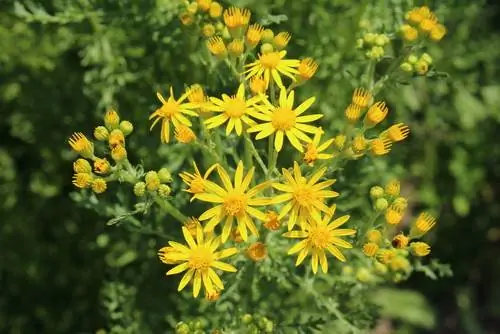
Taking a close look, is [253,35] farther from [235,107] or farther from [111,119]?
[111,119]

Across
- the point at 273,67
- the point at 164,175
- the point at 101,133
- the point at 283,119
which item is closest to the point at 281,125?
the point at 283,119

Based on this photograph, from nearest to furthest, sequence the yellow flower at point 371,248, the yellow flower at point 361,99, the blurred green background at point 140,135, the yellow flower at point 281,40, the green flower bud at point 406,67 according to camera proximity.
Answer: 1. the yellow flower at point 371,248
2. the yellow flower at point 361,99
3. the yellow flower at point 281,40
4. the green flower bud at point 406,67
5. the blurred green background at point 140,135

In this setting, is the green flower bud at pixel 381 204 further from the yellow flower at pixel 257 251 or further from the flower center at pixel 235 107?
the flower center at pixel 235 107

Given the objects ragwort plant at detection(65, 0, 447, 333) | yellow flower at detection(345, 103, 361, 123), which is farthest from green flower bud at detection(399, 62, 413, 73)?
yellow flower at detection(345, 103, 361, 123)

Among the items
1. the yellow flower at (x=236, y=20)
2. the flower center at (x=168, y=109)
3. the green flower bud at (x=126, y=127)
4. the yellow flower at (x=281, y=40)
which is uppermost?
the yellow flower at (x=236, y=20)

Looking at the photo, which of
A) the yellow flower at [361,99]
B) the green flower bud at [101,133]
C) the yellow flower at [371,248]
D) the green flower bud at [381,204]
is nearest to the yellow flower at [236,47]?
the yellow flower at [361,99]

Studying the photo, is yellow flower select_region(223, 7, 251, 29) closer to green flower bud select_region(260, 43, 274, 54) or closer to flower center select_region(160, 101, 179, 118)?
green flower bud select_region(260, 43, 274, 54)
